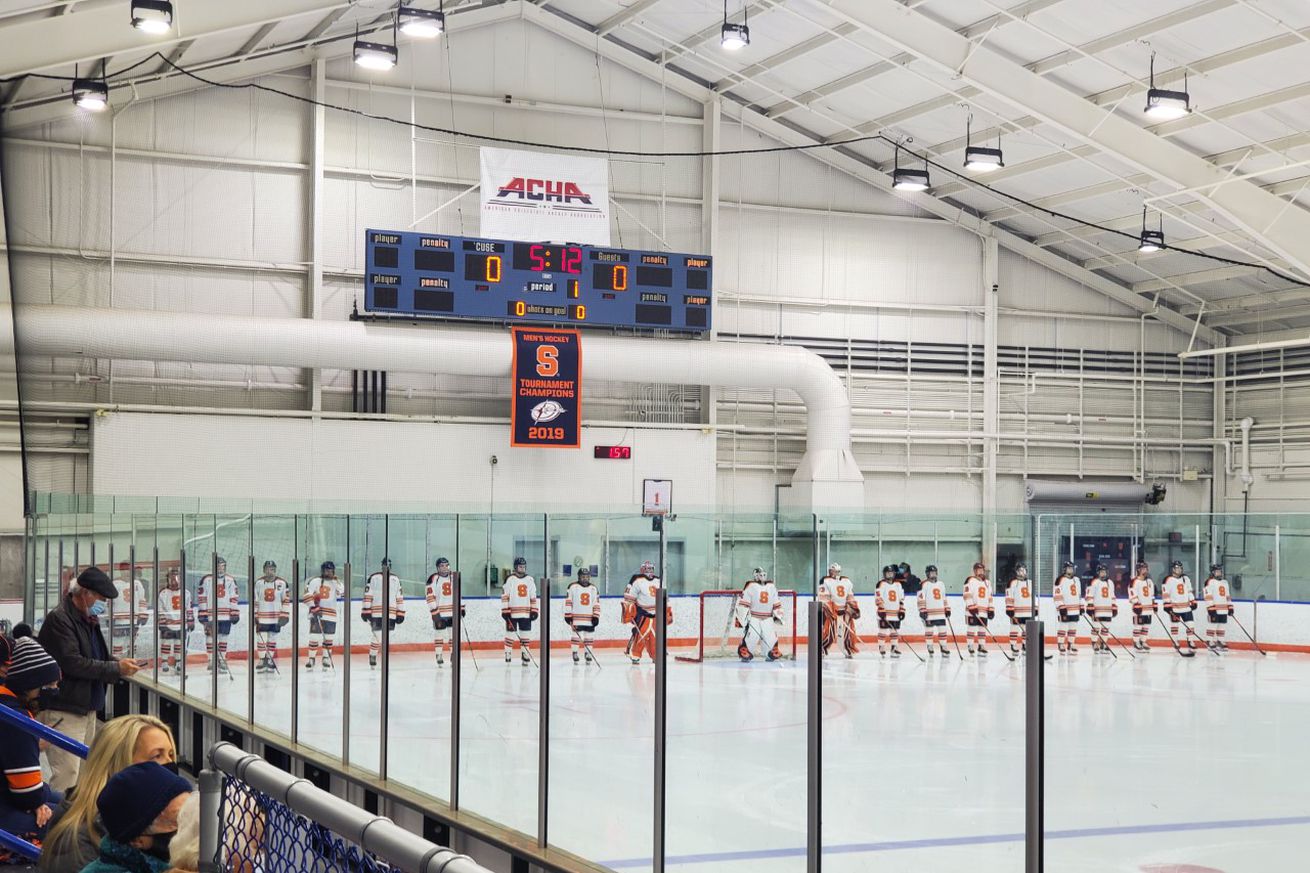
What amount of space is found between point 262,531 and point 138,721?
536cm

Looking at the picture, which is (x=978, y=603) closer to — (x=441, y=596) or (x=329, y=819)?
(x=441, y=596)

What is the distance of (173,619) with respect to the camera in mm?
8672

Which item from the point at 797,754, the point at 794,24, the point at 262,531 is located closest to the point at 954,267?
the point at 794,24

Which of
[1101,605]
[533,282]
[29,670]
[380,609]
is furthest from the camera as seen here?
[533,282]

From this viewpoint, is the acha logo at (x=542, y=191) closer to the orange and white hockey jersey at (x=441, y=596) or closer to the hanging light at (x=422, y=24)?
the hanging light at (x=422, y=24)

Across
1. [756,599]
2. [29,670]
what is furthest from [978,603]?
[29,670]

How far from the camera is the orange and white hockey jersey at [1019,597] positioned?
1727 centimetres

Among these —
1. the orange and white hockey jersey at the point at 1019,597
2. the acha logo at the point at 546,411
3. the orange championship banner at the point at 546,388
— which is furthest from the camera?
the acha logo at the point at 546,411

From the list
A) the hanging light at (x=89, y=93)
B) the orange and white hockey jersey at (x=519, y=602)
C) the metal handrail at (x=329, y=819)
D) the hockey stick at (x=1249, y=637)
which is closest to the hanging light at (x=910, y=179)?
the hockey stick at (x=1249, y=637)

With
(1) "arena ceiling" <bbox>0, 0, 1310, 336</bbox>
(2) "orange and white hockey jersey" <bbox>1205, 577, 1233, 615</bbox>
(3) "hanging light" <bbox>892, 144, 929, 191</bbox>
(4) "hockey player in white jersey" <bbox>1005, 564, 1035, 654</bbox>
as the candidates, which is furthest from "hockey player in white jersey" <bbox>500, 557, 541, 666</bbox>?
(2) "orange and white hockey jersey" <bbox>1205, 577, 1233, 615</bbox>

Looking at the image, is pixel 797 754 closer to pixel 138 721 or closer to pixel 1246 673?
pixel 138 721

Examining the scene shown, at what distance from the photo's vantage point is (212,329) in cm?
1845

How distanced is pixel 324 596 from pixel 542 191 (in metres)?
14.6

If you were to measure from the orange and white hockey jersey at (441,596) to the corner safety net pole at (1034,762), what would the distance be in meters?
2.76
